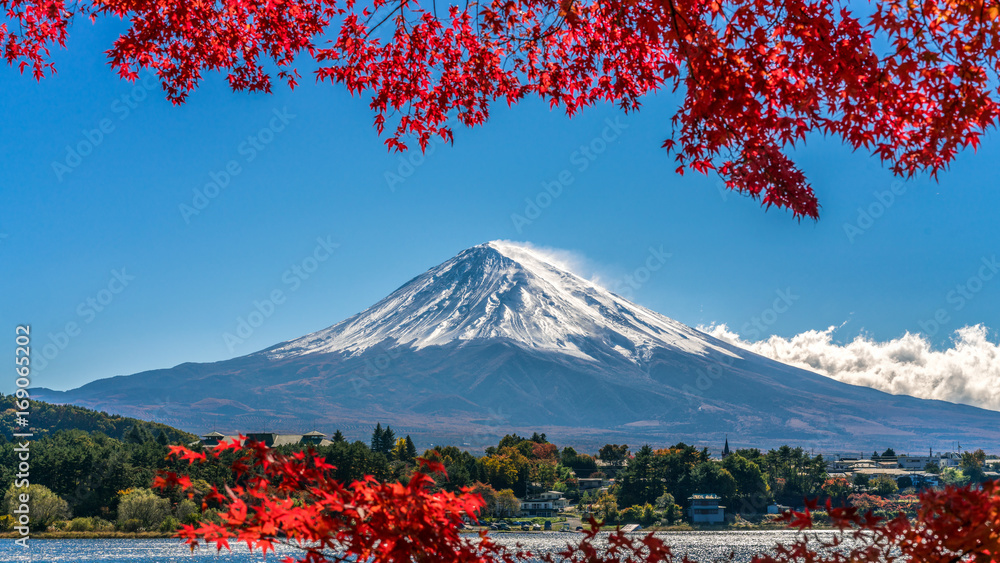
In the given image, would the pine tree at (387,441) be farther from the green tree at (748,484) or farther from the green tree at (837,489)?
the green tree at (837,489)

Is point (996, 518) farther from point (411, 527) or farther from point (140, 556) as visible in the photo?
point (140, 556)

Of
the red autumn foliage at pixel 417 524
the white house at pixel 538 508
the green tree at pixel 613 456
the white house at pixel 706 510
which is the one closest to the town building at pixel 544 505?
the white house at pixel 538 508

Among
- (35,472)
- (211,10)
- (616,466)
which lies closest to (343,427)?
(616,466)

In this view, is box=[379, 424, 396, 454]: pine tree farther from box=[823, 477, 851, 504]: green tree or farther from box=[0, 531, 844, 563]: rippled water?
box=[823, 477, 851, 504]: green tree

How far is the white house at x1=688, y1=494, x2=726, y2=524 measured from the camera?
55375 millimetres

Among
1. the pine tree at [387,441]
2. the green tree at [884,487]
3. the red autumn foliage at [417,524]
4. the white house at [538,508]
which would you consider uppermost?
the red autumn foliage at [417,524]

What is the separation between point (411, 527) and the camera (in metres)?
2.66

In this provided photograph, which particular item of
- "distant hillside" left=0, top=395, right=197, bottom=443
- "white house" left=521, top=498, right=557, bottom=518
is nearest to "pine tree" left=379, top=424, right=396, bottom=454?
"white house" left=521, top=498, right=557, bottom=518

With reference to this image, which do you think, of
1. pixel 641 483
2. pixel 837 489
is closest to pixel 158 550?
pixel 641 483

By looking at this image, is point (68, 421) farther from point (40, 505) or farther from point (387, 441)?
point (40, 505)

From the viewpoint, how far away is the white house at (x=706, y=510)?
5538 centimetres

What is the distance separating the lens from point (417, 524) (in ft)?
8.74

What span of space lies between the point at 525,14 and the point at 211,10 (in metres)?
3.07

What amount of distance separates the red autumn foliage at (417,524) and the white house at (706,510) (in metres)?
56.7
